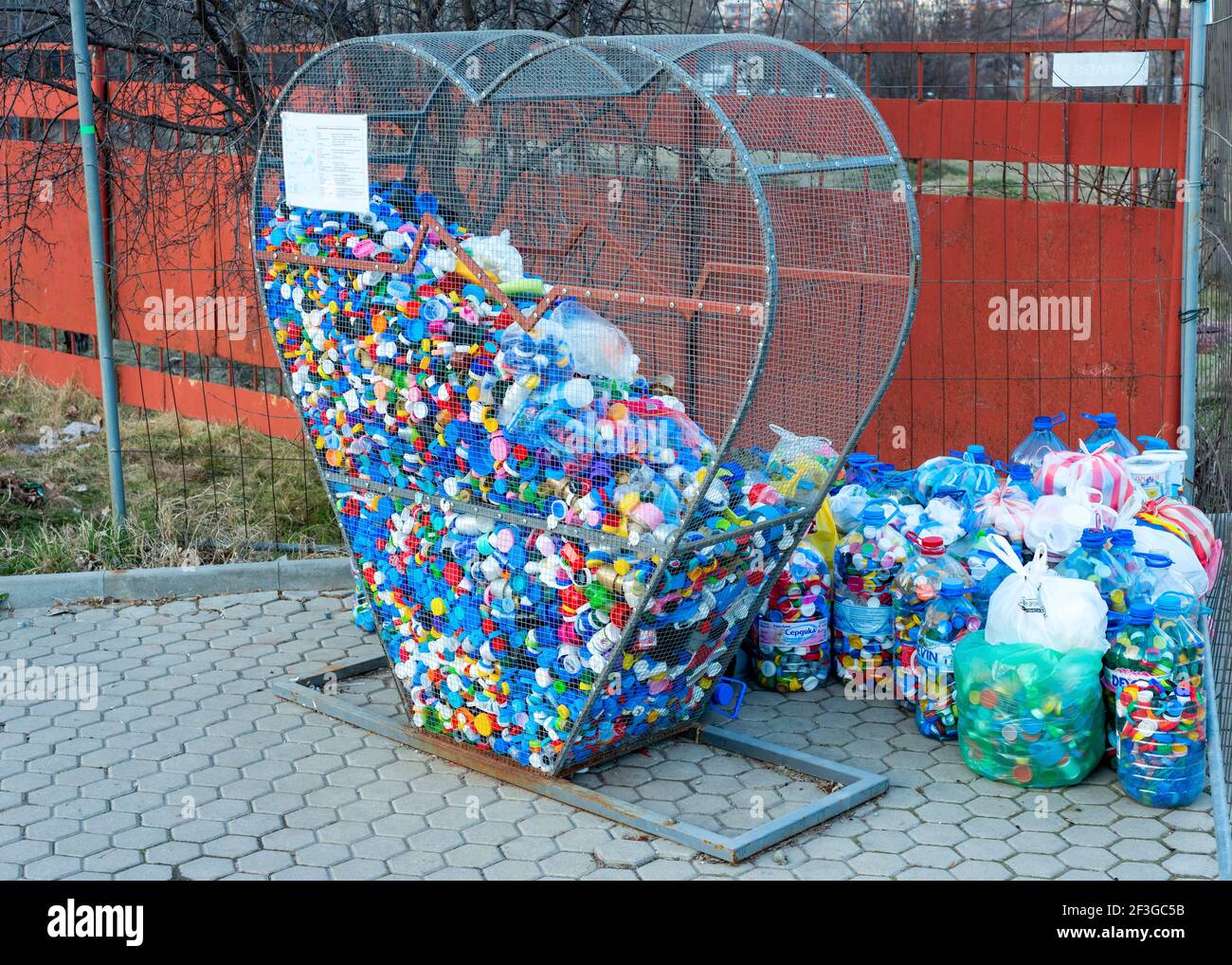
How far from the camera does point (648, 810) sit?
440 cm

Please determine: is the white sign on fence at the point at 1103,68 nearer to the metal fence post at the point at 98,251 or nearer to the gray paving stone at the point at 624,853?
the gray paving stone at the point at 624,853

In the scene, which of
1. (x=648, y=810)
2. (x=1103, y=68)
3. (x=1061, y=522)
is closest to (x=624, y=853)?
(x=648, y=810)

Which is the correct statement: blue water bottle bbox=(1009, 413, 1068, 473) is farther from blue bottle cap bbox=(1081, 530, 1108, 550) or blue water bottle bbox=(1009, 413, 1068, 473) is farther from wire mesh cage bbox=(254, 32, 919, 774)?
blue bottle cap bbox=(1081, 530, 1108, 550)

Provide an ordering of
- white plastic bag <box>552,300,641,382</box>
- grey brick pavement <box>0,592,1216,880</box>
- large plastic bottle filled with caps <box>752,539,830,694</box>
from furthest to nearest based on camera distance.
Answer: large plastic bottle filled with caps <box>752,539,830,694</box>
white plastic bag <box>552,300,641,382</box>
grey brick pavement <box>0,592,1216,880</box>

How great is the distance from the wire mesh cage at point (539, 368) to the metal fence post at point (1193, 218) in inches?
68.0

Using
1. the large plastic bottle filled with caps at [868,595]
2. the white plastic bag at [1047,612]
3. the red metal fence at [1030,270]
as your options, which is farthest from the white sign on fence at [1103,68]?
the white plastic bag at [1047,612]

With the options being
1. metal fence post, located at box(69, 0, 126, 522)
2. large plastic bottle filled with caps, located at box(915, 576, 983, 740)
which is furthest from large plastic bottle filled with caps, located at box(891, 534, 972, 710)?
metal fence post, located at box(69, 0, 126, 522)

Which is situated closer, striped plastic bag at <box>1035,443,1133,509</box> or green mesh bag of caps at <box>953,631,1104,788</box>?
green mesh bag of caps at <box>953,631,1104,788</box>

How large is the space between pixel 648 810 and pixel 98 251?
424 centimetres

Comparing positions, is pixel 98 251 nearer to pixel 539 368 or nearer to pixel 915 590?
pixel 539 368

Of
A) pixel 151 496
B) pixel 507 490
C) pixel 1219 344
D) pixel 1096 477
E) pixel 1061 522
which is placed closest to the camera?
pixel 507 490

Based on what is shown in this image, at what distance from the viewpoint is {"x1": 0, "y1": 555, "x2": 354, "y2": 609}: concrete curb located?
6480 mm

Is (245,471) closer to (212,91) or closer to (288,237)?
(212,91)

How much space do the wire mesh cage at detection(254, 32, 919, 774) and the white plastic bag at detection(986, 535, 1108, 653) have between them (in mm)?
758
